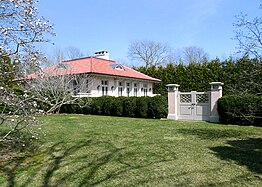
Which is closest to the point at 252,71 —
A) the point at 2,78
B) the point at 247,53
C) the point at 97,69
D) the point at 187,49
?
the point at 247,53

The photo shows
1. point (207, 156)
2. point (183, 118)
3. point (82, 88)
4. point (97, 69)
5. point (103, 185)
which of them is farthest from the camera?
point (97, 69)

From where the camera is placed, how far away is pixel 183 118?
1331 cm

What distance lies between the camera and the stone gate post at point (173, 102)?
13.4 meters

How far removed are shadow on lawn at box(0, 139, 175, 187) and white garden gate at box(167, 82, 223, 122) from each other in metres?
7.18

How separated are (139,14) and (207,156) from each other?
499 inches

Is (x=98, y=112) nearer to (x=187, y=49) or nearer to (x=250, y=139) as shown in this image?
(x=250, y=139)

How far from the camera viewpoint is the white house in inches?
724

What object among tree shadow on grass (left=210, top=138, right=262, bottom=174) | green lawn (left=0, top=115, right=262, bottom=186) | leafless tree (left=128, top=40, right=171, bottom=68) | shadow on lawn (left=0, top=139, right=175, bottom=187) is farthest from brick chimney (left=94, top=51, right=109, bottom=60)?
tree shadow on grass (left=210, top=138, right=262, bottom=174)

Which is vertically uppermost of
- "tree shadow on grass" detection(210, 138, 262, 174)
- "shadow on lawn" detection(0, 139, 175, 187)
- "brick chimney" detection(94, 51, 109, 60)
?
"brick chimney" detection(94, 51, 109, 60)

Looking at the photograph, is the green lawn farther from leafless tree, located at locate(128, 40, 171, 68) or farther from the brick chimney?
leafless tree, located at locate(128, 40, 171, 68)

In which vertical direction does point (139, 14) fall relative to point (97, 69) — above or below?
above

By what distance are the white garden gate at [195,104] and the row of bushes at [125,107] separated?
567mm

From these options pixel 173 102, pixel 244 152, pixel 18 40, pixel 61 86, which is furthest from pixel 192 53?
pixel 18 40

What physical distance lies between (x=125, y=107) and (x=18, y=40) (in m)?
10.9
